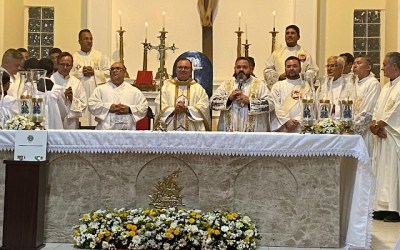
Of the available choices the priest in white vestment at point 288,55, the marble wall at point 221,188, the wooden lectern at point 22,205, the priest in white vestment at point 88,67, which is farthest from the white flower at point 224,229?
the priest in white vestment at point 88,67

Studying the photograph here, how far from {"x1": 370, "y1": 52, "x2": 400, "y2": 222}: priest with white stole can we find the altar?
1.80 m

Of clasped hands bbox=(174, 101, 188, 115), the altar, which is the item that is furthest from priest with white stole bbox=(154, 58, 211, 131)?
the altar

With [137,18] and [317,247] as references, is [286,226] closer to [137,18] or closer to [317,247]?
[317,247]

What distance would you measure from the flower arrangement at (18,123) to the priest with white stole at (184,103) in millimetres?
1735

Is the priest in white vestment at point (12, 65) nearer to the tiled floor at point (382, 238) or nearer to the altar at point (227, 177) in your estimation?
the altar at point (227, 177)

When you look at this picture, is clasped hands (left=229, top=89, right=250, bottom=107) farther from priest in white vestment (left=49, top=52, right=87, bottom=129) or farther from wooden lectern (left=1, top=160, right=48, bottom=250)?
wooden lectern (left=1, top=160, right=48, bottom=250)

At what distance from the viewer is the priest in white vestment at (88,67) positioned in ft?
33.2

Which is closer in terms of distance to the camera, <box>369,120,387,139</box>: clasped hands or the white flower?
the white flower

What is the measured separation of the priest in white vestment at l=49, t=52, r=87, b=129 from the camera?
9031 millimetres

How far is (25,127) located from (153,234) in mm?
1552

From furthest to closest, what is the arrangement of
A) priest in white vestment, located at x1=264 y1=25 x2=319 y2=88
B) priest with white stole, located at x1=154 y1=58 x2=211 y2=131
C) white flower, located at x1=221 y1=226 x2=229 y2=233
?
1. priest in white vestment, located at x1=264 y1=25 x2=319 y2=88
2. priest with white stole, located at x1=154 y1=58 x2=211 y2=131
3. white flower, located at x1=221 y1=226 x2=229 y2=233

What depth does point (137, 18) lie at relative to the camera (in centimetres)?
1237

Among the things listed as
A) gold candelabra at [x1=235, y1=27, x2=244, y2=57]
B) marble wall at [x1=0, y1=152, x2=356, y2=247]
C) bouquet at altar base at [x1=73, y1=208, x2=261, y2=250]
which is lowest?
bouquet at altar base at [x1=73, y1=208, x2=261, y2=250]

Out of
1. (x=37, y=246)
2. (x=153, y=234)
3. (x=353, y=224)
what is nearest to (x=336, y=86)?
(x=353, y=224)
